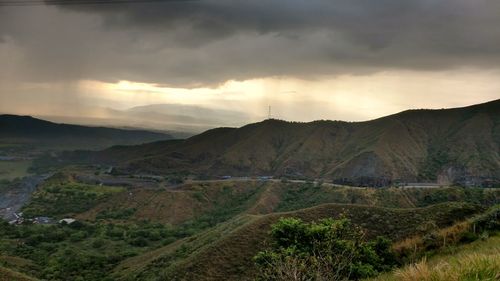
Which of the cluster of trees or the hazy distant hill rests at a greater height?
the hazy distant hill

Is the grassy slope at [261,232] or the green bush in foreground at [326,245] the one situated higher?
the green bush in foreground at [326,245]

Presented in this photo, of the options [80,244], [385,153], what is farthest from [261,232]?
[385,153]

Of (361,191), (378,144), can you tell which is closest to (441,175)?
(378,144)

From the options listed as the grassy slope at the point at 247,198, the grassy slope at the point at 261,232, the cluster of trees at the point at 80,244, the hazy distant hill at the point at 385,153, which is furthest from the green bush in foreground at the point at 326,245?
the hazy distant hill at the point at 385,153

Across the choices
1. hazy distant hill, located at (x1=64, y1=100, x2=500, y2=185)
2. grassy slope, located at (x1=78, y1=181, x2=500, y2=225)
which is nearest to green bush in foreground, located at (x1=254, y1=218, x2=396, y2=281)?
grassy slope, located at (x1=78, y1=181, x2=500, y2=225)

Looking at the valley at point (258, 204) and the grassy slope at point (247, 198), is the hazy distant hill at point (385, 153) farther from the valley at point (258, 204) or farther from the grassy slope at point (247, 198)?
the grassy slope at point (247, 198)

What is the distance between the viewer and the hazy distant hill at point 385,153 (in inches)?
5428

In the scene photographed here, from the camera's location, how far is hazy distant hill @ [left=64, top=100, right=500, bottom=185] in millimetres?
137875

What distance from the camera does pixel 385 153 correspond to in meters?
149

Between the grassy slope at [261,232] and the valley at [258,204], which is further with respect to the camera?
the valley at [258,204]

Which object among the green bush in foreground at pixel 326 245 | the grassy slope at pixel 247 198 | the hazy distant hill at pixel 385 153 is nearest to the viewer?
the green bush in foreground at pixel 326 245

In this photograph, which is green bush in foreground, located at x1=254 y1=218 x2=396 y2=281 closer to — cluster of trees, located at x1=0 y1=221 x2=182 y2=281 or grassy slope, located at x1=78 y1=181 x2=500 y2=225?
cluster of trees, located at x1=0 y1=221 x2=182 y2=281

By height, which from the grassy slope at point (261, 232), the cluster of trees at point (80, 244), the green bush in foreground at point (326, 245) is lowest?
the cluster of trees at point (80, 244)

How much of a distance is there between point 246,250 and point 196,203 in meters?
85.8
